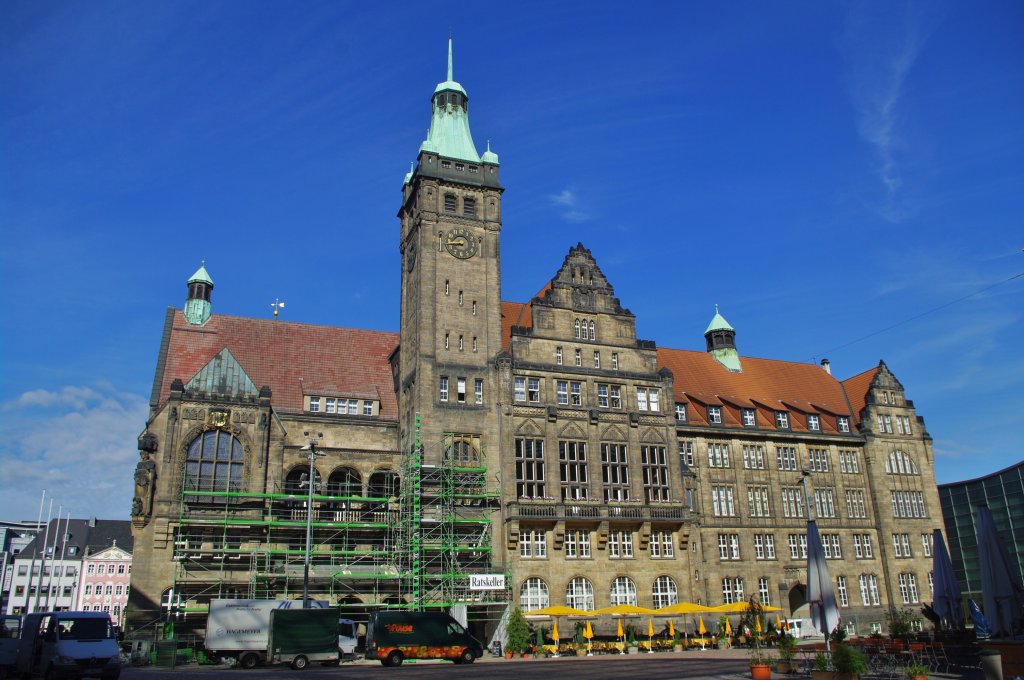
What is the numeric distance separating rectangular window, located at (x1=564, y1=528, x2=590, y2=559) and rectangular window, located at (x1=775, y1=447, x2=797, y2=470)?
17.8 meters

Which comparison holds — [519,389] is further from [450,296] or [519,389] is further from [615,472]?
[615,472]

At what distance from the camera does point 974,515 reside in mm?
85688

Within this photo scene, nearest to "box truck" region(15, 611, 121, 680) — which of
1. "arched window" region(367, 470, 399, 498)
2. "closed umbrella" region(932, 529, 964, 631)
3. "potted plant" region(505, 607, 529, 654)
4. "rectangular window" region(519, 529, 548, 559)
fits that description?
"potted plant" region(505, 607, 529, 654)

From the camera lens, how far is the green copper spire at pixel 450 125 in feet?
180

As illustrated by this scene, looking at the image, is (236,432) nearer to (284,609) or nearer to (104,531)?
(284,609)

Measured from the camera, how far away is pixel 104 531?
11769cm

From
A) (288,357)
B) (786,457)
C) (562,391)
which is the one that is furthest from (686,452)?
(288,357)

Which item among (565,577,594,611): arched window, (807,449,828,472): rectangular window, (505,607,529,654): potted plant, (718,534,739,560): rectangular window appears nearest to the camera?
(505,607,529,654): potted plant

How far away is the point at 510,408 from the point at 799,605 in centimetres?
2524

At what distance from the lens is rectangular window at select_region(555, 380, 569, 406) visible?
168 feet

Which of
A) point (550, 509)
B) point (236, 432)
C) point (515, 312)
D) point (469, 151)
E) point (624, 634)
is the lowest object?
point (624, 634)

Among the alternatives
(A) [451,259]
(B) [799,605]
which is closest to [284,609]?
(A) [451,259]

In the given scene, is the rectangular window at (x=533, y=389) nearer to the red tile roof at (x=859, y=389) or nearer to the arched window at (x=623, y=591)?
the arched window at (x=623, y=591)

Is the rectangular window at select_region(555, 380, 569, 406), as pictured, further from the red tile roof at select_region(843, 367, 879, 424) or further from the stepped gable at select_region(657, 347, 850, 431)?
the red tile roof at select_region(843, 367, 879, 424)
